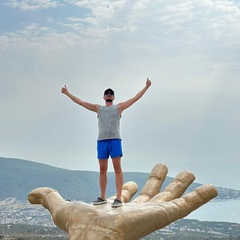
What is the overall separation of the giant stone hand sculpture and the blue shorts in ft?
3.61

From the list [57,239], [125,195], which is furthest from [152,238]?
[125,195]

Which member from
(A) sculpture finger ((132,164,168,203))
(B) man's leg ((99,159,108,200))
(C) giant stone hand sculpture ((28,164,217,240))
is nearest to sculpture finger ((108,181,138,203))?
(A) sculpture finger ((132,164,168,203))

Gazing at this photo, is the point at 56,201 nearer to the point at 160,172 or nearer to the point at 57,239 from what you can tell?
the point at 160,172

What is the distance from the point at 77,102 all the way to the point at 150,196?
306 cm

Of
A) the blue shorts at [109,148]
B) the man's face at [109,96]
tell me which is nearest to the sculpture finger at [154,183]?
the blue shorts at [109,148]

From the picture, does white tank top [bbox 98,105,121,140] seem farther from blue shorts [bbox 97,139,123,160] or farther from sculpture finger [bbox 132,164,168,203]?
sculpture finger [bbox 132,164,168,203]

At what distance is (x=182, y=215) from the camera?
11.5m

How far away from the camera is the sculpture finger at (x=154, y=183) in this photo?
13.3 meters

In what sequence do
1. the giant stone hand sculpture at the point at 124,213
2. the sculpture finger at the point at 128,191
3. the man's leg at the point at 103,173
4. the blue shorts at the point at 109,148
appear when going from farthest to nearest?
the sculpture finger at the point at 128,191 < the man's leg at the point at 103,173 < the blue shorts at the point at 109,148 < the giant stone hand sculpture at the point at 124,213

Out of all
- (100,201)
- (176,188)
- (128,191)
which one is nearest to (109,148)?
(100,201)

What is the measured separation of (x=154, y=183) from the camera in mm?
13633

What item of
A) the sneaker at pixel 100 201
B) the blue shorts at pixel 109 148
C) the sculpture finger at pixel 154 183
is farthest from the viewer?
the sculpture finger at pixel 154 183

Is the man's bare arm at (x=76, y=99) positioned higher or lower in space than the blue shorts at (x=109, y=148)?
higher

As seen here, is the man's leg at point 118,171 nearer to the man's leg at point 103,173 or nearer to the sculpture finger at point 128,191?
the man's leg at point 103,173
